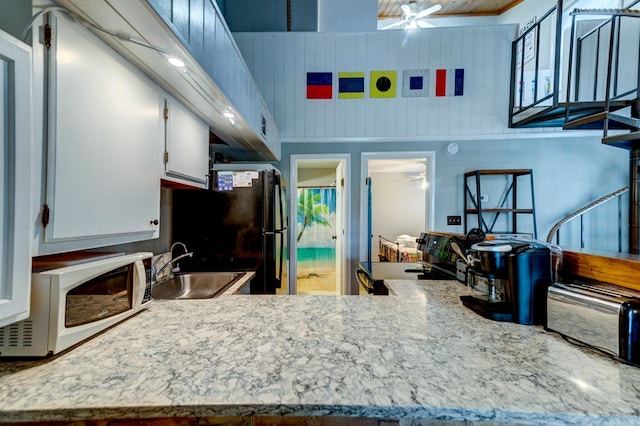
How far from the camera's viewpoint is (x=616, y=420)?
546mm

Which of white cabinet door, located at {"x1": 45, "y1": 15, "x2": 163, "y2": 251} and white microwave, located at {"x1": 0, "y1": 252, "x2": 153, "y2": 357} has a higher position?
white cabinet door, located at {"x1": 45, "y1": 15, "x2": 163, "y2": 251}

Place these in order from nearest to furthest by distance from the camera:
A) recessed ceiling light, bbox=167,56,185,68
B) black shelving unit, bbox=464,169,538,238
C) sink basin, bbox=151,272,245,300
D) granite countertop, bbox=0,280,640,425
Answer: granite countertop, bbox=0,280,640,425 → recessed ceiling light, bbox=167,56,185,68 → sink basin, bbox=151,272,245,300 → black shelving unit, bbox=464,169,538,238

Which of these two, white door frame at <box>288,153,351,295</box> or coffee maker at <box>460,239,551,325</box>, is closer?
coffee maker at <box>460,239,551,325</box>

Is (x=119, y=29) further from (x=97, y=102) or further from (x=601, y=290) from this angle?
(x=601, y=290)

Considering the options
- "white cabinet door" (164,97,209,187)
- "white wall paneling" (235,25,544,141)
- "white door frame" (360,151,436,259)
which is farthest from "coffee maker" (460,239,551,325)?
"white wall paneling" (235,25,544,141)

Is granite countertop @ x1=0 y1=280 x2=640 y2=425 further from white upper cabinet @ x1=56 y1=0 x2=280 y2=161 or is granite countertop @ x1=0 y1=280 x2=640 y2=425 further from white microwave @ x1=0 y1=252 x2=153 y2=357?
white upper cabinet @ x1=56 y1=0 x2=280 y2=161

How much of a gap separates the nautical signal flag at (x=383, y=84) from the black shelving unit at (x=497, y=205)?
1342 mm

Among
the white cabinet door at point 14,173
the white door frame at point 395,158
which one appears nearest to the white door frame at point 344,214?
the white door frame at point 395,158

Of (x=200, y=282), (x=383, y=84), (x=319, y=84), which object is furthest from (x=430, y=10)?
(x=200, y=282)

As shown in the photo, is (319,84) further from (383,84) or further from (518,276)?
(518,276)

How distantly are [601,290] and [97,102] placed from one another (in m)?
1.79

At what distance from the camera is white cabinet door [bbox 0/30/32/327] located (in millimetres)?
595

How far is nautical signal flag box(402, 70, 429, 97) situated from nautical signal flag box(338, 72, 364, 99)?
509mm

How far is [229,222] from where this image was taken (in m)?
2.07
